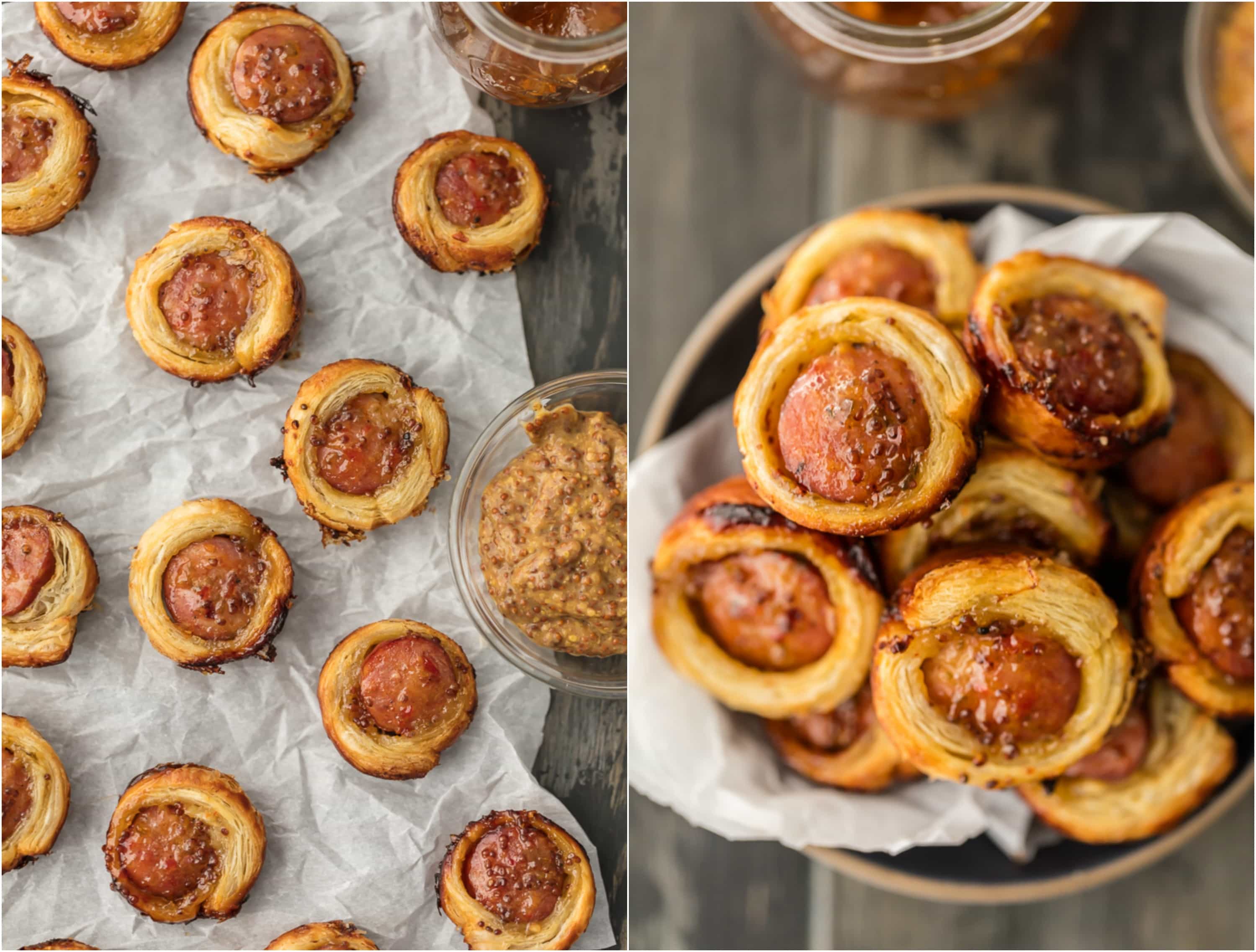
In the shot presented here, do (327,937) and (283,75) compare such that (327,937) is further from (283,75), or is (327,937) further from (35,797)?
(283,75)

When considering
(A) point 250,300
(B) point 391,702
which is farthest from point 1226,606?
(A) point 250,300

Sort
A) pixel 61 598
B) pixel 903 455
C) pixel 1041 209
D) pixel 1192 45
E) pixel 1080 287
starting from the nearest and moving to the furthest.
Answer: pixel 903 455 < pixel 1080 287 < pixel 61 598 < pixel 1041 209 < pixel 1192 45

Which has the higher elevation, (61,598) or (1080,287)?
(1080,287)

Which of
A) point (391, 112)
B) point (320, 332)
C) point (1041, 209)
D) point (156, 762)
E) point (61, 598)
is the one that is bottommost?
point (156, 762)

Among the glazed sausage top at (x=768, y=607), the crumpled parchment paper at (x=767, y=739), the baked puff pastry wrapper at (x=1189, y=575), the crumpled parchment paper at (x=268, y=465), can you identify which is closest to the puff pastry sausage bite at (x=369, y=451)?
the crumpled parchment paper at (x=268, y=465)

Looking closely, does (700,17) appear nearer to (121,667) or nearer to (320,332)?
(320,332)

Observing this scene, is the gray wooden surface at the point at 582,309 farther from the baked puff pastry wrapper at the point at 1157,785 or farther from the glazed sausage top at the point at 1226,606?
the glazed sausage top at the point at 1226,606

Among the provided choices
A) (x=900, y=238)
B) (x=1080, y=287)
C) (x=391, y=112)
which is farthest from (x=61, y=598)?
(x=1080, y=287)
